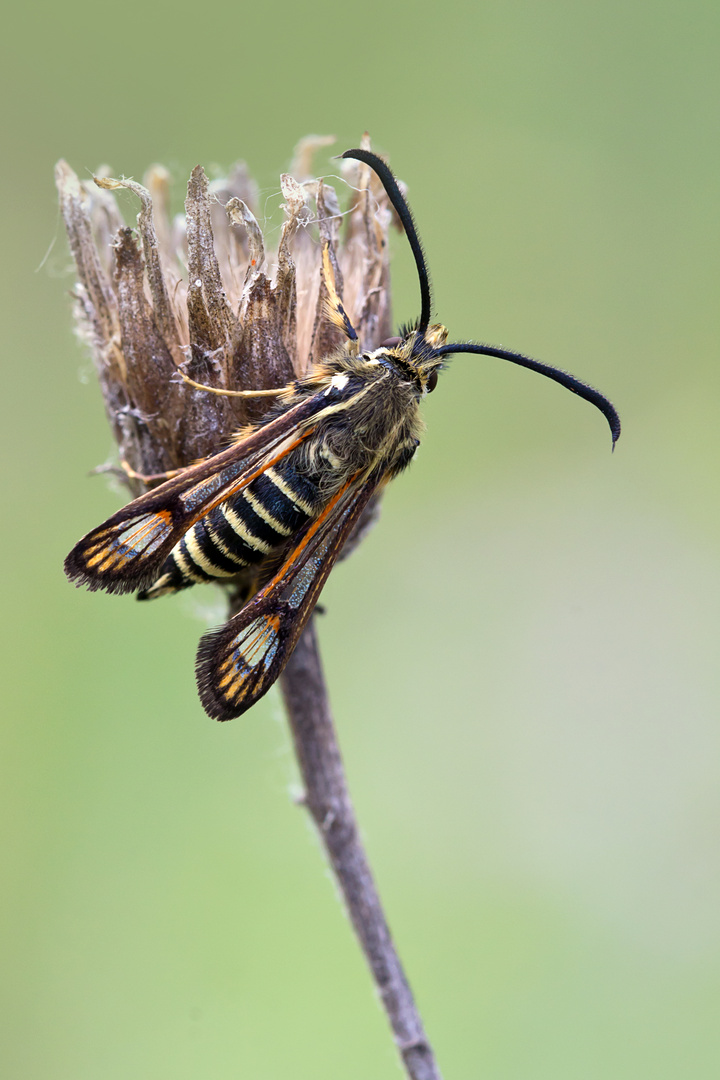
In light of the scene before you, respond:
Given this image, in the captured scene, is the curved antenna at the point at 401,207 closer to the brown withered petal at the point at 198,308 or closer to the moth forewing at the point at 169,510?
the brown withered petal at the point at 198,308

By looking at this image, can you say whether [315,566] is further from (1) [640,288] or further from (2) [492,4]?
(2) [492,4]

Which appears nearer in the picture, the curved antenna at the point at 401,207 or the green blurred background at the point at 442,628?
the curved antenna at the point at 401,207

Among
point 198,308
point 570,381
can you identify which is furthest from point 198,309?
point 570,381

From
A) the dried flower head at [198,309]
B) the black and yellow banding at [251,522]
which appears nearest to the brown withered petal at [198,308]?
the dried flower head at [198,309]

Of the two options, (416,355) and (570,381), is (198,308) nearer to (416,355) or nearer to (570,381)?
(416,355)

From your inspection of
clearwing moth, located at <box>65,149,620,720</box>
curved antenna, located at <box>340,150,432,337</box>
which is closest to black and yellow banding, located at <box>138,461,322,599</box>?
clearwing moth, located at <box>65,149,620,720</box>

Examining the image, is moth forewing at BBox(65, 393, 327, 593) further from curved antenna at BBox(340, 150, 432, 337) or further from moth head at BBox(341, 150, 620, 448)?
curved antenna at BBox(340, 150, 432, 337)

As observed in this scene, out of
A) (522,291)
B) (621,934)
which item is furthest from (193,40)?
(621,934)
